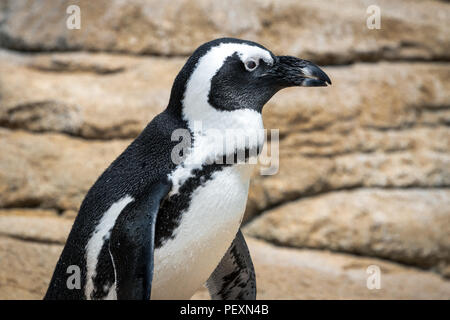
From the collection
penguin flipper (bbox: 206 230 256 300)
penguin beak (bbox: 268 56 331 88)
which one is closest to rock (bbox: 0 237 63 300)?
penguin flipper (bbox: 206 230 256 300)

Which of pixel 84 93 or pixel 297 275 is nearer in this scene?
pixel 297 275

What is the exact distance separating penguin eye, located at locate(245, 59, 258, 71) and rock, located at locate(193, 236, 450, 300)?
48.5 inches

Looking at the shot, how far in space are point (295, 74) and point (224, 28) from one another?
216 cm

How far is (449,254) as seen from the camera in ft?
11.9

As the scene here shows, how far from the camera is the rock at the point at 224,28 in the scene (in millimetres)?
3758

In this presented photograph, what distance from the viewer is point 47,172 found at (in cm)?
330

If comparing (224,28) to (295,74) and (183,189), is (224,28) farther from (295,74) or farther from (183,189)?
(183,189)

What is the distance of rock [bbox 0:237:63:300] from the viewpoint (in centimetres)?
244

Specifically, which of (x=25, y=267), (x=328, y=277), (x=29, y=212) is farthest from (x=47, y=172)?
(x=328, y=277)

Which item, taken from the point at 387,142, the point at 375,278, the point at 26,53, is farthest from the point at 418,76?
the point at 26,53

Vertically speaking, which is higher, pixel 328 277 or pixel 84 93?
pixel 84 93

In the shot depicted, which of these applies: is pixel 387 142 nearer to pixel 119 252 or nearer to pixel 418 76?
pixel 418 76

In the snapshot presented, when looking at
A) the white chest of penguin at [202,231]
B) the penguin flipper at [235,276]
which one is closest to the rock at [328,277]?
the penguin flipper at [235,276]

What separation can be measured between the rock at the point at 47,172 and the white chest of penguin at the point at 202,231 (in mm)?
1793
